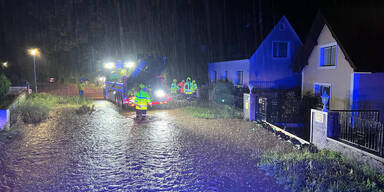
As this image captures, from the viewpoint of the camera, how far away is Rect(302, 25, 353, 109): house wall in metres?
12.4

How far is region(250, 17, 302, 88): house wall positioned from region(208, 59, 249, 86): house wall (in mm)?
769

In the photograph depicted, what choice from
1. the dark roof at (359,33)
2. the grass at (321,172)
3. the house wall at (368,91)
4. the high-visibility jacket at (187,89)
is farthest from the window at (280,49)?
the grass at (321,172)

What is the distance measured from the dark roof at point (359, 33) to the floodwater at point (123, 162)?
24.9 feet

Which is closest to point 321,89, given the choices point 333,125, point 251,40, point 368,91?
point 368,91

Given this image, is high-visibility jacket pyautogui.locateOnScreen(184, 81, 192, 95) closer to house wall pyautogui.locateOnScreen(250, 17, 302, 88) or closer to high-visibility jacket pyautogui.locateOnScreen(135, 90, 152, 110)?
house wall pyautogui.locateOnScreen(250, 17, 302, 88)

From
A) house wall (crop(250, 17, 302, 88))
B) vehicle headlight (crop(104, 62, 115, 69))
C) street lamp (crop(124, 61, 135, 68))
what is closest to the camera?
street lamp (crop(124, 61, 135, 68))

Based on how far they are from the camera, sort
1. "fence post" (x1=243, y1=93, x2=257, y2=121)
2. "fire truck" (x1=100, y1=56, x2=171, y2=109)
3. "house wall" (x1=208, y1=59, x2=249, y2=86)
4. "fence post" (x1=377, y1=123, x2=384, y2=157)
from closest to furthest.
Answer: "fence post" (x1=377, y1=123, x2=384, y2=157) < "fence post" (x1=243, y1=93, x2=257, y2=121) < "fire truck" (x1=100, y1=56, x2=171, y2=109) < "house wall" (x1=208, y1=59, x2=249, y2=86)

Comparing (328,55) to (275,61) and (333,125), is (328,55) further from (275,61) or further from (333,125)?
(333,125)

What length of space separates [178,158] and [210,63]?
23.8m

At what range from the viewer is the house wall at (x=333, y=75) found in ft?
40.6

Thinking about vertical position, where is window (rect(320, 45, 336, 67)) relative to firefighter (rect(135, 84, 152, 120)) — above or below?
above

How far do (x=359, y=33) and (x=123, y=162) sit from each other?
11489 millimetres

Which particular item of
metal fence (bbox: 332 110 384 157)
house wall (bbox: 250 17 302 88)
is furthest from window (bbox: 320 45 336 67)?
metal fence (bbox: 332 110 384 157)

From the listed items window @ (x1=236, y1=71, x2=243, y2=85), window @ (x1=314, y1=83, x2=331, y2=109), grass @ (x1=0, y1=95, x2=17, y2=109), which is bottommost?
grass @ (x1=0, y1=95, x2=17, y2=109)
